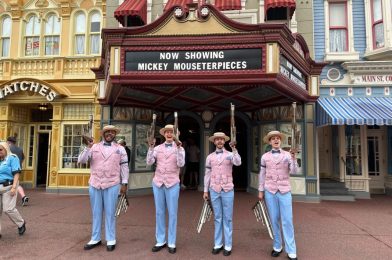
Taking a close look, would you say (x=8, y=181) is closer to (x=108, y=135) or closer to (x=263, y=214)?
(x=108, y=135)

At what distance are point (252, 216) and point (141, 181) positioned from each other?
14.1ft

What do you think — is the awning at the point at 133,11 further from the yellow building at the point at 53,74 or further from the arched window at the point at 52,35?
the arched window at the point at 52,35

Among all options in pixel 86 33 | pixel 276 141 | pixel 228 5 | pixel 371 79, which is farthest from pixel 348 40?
pixel 86 33

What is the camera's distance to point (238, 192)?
1055cm

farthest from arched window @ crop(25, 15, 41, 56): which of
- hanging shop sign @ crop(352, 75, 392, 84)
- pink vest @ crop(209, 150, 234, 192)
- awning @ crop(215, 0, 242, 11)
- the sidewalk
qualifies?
hanging shop sign @ crop(352, 75, 392, 84)

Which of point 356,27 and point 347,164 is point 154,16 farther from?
point 347,164

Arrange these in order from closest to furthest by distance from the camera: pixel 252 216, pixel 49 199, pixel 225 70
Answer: pixel 225 70, pixel 252 216, pixel 49 199

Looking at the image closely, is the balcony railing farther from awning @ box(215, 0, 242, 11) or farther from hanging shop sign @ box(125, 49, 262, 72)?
hanging shop sign @ box(125, 49, 262, 72)

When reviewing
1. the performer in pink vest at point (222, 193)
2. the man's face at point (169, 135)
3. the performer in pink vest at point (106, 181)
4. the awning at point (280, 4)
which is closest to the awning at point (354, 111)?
the awning at point (280, 4)

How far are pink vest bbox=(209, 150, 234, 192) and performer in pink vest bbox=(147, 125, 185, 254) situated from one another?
0.51 metres

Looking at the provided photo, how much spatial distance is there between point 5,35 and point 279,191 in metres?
12.0

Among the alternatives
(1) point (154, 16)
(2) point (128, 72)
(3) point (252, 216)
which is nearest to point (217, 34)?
(2) point (128, 72)

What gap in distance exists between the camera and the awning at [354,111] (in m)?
8.32

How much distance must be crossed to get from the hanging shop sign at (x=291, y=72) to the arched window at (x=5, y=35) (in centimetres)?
1032
